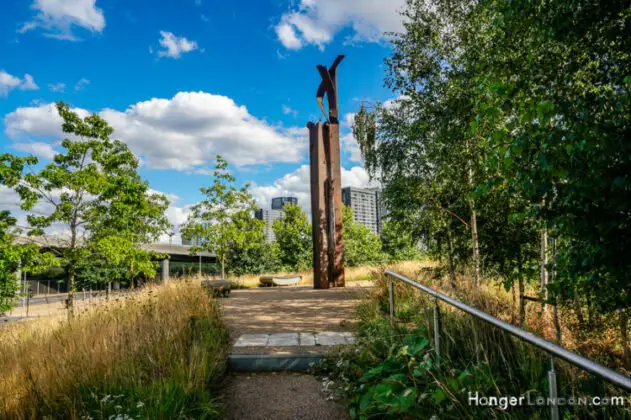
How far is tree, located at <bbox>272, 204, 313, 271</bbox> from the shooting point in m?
32.7

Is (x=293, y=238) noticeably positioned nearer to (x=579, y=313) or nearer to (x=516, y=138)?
(x=579, y=313)

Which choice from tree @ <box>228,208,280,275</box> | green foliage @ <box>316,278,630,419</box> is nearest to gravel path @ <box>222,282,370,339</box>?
green foliage @ <box>316,278,630,419</box>

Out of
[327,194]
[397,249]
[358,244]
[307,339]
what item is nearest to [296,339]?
[307,339]

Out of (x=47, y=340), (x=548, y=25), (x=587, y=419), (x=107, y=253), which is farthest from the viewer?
(x=107, y=253)

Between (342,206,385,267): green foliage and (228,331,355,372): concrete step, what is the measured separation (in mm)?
26406

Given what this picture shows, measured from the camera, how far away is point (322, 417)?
3.32 m

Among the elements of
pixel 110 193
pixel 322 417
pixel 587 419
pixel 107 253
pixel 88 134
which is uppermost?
pixel 88 134

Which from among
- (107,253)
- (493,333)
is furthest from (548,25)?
(107,253)

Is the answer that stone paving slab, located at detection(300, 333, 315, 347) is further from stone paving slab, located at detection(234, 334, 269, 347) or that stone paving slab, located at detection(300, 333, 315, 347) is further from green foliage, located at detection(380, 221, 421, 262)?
green foliage, located at detection(380, 221, 421, 262)

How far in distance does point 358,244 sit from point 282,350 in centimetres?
3054

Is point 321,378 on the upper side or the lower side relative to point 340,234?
lower

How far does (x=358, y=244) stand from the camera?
3503 cm

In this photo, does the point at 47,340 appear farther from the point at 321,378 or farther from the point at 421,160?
the point at 421,160

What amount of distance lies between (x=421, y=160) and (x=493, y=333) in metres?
6.34
